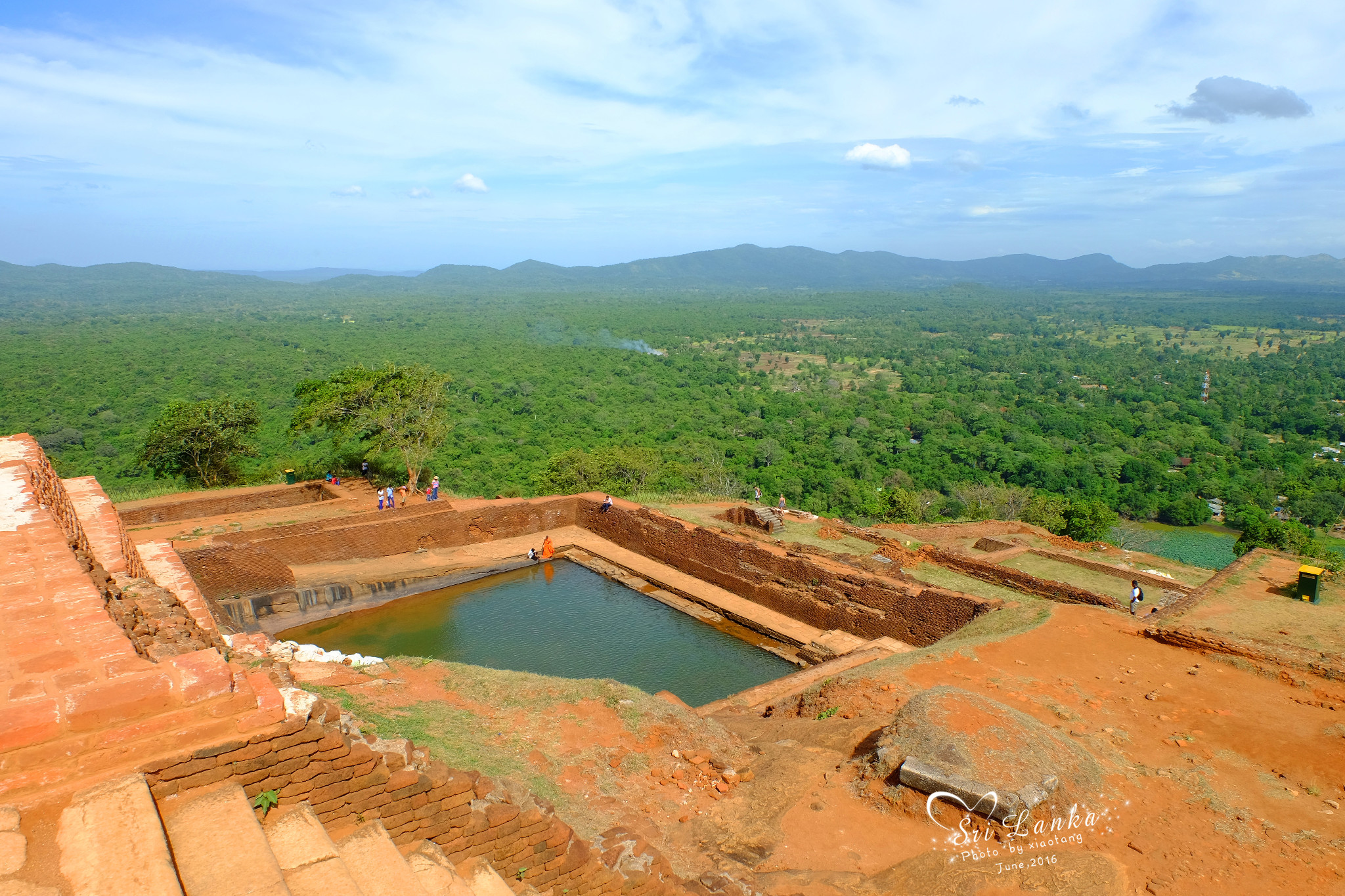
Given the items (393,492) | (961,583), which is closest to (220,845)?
(961,583)

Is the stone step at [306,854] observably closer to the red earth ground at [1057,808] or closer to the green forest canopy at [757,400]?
the red earth ground at [1057,808]

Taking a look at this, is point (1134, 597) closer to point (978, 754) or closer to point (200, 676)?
point (978, 754)

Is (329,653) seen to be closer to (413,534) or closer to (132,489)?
(413,534)

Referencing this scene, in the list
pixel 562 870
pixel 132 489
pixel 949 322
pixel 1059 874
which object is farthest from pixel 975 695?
pixel 949 322

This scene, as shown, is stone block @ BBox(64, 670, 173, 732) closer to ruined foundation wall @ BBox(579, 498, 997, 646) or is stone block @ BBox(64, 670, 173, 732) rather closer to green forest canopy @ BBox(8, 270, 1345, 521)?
ruined foundation wall @ BBox(579, 498, 997, 646)

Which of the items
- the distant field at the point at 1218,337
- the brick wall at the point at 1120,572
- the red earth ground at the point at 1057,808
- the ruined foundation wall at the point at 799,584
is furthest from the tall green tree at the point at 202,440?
the distant field at the point at 1218,337

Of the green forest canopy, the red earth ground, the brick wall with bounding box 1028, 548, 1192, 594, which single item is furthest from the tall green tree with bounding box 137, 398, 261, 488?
the brick wall with bounding box 1028, 548, 1192, 594
